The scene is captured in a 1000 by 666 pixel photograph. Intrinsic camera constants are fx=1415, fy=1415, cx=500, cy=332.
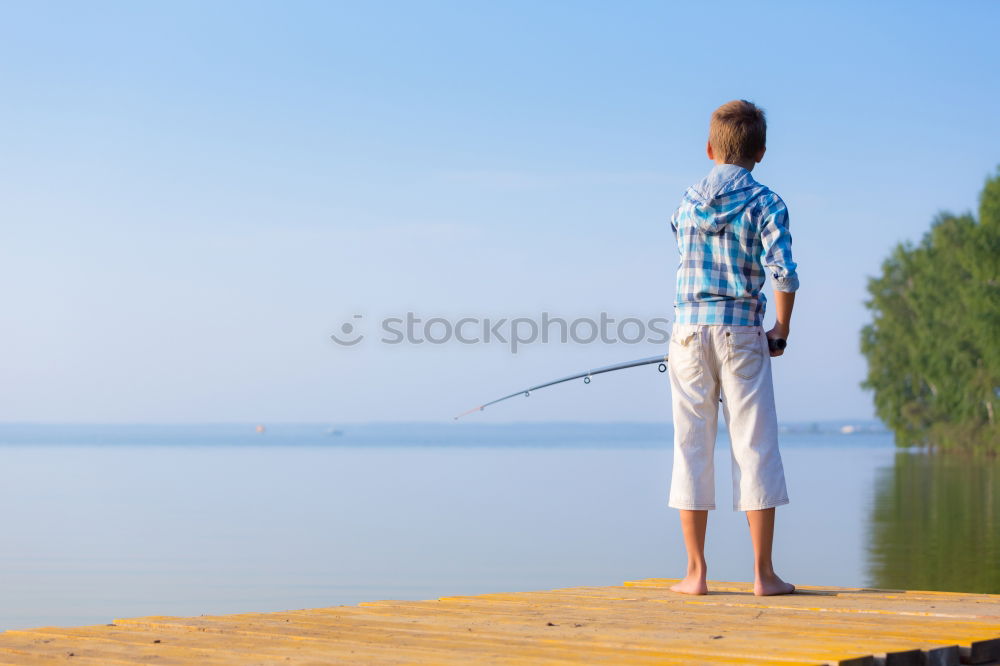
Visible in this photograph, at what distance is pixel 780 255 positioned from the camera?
14.7ft

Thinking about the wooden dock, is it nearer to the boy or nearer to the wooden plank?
the wooden plank

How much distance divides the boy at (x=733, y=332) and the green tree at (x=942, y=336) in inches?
1436

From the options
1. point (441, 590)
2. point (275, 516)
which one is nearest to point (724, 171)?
point (441, 590)

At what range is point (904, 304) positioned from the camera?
A: 53.3 metres

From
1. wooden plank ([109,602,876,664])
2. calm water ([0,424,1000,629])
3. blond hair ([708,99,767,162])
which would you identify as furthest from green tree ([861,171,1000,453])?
wooden plank ([109,602,876,664])

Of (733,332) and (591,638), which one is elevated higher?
(733,332)

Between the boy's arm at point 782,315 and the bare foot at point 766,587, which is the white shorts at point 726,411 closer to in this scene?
the boy's arm at point 782,315

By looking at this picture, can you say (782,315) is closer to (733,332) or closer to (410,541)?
(733,332)

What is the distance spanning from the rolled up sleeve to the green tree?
1438 inches

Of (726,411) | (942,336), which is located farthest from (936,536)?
(942,336)

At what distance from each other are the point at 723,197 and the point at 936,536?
12264 mm

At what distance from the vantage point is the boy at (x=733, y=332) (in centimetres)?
454

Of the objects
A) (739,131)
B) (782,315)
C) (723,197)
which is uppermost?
(739,131)

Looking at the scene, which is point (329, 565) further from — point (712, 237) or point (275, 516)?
point (712, 237)
